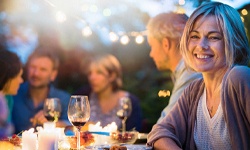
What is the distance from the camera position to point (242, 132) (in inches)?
69.1

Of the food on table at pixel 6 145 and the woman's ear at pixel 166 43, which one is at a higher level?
the woman's ear at pixel 166 43

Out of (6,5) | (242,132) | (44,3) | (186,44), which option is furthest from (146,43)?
(242,132)

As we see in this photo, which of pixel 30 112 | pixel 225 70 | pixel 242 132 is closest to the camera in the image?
pixel 242 132

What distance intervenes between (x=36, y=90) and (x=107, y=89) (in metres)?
0.67

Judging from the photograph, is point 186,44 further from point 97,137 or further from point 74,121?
point 97,137

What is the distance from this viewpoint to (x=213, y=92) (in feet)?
6.55

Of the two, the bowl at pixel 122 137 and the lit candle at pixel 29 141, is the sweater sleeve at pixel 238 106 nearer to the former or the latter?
the bowl at pixel 122 137

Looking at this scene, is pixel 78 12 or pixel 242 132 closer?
pixel 242 132

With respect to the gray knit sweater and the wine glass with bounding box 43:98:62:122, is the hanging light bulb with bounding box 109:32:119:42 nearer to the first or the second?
the wine glass with bounding box 43:98:62:122

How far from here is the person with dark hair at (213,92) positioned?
1.76 metres

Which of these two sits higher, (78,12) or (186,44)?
(78,12)

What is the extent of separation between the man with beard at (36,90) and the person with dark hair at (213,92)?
261 centimetres

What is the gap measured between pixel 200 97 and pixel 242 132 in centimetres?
33

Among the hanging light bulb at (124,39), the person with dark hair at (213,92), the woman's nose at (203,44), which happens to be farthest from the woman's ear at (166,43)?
the woman's nose at (203,44)
